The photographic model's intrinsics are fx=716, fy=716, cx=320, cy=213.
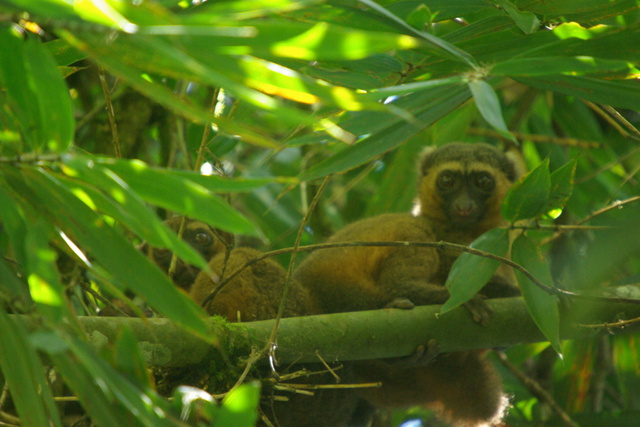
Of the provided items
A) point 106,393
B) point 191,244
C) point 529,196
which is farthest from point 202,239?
point 106,393

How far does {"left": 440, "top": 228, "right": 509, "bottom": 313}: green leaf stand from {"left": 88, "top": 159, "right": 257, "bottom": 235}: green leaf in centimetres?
150

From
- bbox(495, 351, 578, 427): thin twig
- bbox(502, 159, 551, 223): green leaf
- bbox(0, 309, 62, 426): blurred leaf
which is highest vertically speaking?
bbox(502, 159, 551, 223): green leaf

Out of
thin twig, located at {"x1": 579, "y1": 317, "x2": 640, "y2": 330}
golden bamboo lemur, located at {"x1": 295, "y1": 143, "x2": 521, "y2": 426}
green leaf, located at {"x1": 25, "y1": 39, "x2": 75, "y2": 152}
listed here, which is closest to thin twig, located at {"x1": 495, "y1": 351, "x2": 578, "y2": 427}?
golden bamboo lemur, located at {"x1": 295, "y1": 143, "x2": 521, "y2": 426}

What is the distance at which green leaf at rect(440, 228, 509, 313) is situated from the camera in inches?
123

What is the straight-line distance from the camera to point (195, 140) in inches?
215

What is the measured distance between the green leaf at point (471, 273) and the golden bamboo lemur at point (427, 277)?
752mm

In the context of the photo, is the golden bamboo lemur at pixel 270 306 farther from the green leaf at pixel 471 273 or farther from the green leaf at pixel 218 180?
the green leaf at pixel 218 180

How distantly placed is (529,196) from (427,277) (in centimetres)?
142

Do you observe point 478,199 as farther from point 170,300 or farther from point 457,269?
point 170,300

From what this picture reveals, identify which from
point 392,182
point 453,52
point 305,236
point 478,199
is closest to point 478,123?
point 392,182

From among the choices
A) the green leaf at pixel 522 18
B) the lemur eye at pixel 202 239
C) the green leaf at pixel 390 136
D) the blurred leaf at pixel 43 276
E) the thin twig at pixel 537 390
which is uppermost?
the green leaf at pixel 522 18

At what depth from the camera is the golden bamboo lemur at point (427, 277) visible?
14.3ft

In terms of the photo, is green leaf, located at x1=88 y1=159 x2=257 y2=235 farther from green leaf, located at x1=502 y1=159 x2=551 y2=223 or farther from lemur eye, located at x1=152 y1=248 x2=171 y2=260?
lemur eye, located at x1=152 y1=248 x2=171 y2=260

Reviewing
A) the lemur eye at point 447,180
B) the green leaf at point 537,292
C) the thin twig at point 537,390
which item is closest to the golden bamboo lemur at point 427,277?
the lemur eye at point 447,180
